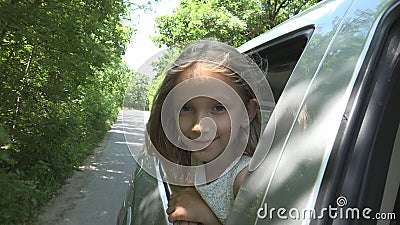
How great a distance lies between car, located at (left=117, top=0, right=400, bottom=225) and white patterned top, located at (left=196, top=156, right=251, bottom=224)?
20cm

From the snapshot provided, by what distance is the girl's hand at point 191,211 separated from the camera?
1.47 m

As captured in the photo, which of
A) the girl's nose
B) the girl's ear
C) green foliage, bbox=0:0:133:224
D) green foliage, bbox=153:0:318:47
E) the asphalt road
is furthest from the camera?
green foliage, bbox=153:0:318:47

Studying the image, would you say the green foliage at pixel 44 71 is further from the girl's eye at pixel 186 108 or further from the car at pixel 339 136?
the car at pixel 339 136

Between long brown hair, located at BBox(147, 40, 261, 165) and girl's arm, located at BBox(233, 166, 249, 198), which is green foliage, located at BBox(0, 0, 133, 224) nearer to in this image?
long brown hair, located at BBox(147, 40, 261, 165)

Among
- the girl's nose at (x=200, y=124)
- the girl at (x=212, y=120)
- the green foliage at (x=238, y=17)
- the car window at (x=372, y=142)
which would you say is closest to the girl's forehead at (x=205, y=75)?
the girl at (x=212, y=120)

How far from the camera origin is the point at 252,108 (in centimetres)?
153

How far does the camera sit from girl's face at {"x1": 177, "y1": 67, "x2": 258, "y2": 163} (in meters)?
1.40

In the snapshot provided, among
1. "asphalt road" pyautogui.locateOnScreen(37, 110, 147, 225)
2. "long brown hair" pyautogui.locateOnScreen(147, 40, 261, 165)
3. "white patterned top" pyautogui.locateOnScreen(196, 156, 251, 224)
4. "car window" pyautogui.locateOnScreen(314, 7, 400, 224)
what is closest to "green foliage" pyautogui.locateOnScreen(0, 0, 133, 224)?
"asphalt road" pyautogui.locateOnScreen(37, 110, 147, 225)

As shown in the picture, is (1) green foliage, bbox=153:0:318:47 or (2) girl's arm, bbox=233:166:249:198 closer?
(2) girl's arm, bbox=233:166:249:198

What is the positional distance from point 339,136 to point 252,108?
61 centimetres

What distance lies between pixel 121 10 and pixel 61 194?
349 cm

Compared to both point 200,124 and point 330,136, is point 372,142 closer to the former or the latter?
point 330,136

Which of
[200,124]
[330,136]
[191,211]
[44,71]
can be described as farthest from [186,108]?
[44,71]

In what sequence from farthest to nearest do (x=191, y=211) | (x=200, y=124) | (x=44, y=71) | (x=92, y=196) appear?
1. (x=92, y=196)
2. (x=44, y=71)
3. (x=191, y=211)
4. (x=200, y=124)
